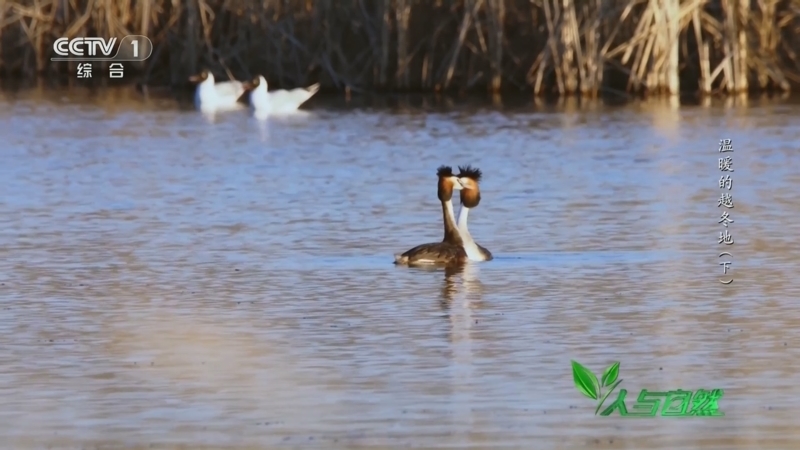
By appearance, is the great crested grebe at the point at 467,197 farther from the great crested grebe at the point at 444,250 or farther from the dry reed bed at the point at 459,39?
the dry reed bed at the point at 459,39

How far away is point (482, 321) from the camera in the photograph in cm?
850

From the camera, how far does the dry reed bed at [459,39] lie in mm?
21906

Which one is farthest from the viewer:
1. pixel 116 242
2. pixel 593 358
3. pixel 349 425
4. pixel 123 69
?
pixel 123 69

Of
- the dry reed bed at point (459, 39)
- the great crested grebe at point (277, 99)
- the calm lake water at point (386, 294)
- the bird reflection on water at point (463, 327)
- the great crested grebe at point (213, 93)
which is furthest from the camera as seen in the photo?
the great crested grebe at point (213, 93)

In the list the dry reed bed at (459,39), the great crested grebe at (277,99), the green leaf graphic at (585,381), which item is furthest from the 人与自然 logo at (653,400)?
the great crested grebe at (277,99)

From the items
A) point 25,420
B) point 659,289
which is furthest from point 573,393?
point 659,289

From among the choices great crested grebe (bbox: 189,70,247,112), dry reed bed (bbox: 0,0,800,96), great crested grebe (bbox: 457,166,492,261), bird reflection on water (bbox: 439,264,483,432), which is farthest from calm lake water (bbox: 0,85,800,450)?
great crested grebe (bbox: 189,70,247,112)

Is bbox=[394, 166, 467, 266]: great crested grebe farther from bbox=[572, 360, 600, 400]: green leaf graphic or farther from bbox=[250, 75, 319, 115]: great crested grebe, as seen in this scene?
bbox=[250, 75, 319, 115]: great crested grebe

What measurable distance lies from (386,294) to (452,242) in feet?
4.38

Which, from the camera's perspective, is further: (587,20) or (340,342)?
(587,20)

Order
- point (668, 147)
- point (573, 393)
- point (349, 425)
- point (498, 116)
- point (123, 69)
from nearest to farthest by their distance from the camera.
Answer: point (349, 425), point (573, 393), point (668, 147), point (498, 116), point (123, 69)

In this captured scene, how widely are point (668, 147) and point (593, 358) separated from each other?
1007 cm

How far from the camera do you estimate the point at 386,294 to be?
938 centimetres

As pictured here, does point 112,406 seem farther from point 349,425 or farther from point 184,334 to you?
point 184,334
